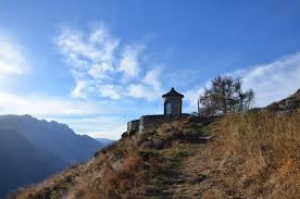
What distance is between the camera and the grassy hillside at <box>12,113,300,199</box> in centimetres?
796

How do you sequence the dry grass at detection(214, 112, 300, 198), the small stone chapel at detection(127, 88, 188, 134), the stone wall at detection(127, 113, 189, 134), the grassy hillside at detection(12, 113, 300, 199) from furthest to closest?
the small stone chapel at detection(127, 88, 188, 134), the stone wall at detection(127, 113, 189, 134), the grassy hillside at detection(12, 113, 300, 199), the dry grass at detection(214, 112, 300, 198)

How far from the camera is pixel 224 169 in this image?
382 inches

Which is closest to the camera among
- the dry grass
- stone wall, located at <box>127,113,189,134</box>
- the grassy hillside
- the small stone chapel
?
the dry grass

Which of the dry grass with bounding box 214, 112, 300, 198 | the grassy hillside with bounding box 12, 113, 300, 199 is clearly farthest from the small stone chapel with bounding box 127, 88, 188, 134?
the dry grass with bounding box 214, 112, 300, 198

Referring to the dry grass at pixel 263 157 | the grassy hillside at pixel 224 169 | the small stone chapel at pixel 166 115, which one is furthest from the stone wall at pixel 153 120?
the dry grass at pixel 263 157

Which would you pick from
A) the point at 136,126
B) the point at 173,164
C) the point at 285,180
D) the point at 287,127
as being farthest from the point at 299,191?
the point at 136,126

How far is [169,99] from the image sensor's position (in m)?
32.8

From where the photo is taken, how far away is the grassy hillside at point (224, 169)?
7.96 meters

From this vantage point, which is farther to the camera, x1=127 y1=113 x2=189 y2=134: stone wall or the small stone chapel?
the small stone chapel

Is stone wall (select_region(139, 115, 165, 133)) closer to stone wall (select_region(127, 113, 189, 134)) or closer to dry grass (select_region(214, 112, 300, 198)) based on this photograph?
stone wall (select_region(127, 113, 189, 134))

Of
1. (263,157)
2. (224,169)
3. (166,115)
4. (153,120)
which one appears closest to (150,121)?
(153,120)

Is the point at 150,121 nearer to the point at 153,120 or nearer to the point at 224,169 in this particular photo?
the point at 153,120

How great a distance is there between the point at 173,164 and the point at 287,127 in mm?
3981

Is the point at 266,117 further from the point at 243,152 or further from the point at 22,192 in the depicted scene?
the point at 22,192
